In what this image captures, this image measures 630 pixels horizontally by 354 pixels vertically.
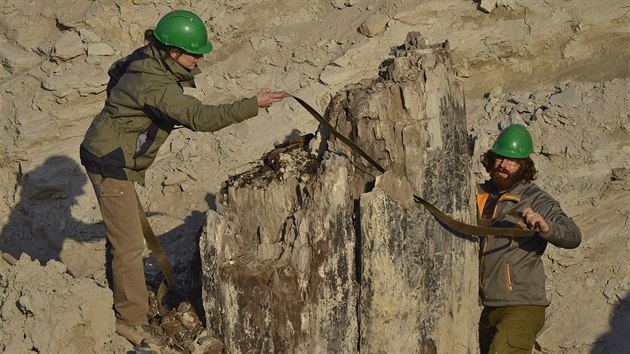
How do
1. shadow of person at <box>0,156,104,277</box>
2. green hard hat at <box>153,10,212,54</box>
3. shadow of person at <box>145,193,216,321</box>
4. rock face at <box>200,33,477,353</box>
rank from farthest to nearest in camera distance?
shadow of person at <box>0,156,104,277</box>, shadow of person at <box>145,193,216,321</box>, rock face at <box>200,33,477,353</box>, green hard hat at <box>153,10,212,54</box>

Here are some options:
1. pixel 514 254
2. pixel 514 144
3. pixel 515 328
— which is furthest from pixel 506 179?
pixel 515 328

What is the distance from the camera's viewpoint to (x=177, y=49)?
22.4ft

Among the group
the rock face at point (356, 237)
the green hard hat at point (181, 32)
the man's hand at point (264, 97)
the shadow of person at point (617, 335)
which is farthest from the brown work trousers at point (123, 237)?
the shadow of person at point (617, 335)

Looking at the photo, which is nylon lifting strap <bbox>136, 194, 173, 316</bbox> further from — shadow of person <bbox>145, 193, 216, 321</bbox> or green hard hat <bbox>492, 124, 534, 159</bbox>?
green hard hat <bbox>492, 124, 534, 159</bbox>

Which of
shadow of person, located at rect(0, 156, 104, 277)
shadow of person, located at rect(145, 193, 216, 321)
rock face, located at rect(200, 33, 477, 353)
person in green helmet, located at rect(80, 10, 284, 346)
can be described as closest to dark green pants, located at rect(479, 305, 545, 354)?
rock face, located at rect(200, 33, 477, 353)

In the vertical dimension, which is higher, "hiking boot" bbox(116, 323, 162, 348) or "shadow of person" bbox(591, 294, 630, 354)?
"hiking boot" bbox(116, 323, 162, 348)

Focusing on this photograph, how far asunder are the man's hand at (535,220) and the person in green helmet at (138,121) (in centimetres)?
174

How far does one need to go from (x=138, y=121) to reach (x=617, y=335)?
14.8 ft

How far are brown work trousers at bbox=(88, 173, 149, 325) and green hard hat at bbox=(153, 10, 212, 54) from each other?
1.03m

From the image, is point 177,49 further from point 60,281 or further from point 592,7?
point 592,7

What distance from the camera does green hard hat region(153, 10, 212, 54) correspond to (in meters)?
6.76

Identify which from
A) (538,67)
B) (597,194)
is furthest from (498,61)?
(597,194)

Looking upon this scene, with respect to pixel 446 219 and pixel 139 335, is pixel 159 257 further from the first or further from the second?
pixel 446 219

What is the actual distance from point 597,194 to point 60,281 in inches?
192
